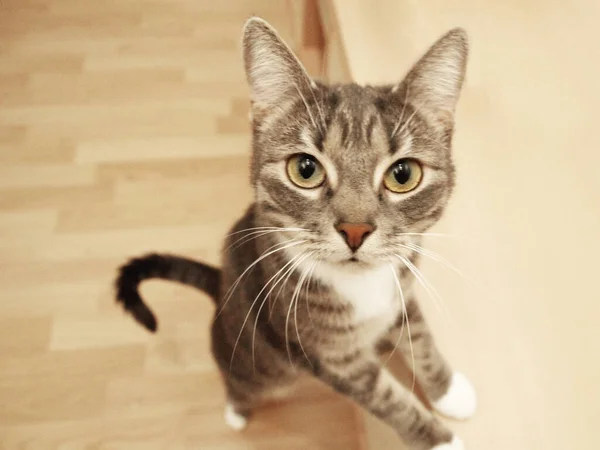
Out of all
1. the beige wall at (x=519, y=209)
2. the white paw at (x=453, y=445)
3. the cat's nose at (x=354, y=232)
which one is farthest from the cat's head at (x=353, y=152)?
the white paw at (x=453, y=445)

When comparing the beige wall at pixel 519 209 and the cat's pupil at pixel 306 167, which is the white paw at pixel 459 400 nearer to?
the beige wall at pixel 519 209

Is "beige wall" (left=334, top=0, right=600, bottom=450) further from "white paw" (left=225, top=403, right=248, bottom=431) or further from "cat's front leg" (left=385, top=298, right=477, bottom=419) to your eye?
"white paw" (left=225, top=403, right=248, bottom=431)

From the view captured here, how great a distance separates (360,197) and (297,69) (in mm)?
204

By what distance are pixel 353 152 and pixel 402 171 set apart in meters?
0.08

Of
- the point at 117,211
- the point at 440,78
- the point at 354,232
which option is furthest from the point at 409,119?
the point at 117,211

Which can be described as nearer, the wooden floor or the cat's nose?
the cat's nose

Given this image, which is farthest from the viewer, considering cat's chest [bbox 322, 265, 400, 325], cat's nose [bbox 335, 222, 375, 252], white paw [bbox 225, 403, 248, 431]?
white paw [bbox 225, 403, 248, 431]

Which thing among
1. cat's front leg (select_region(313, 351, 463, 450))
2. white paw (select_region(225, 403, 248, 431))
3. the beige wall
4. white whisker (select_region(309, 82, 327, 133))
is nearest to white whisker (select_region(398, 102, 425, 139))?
white whisker (select_region(309, 82, 327, 133))

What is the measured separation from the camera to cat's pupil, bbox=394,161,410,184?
691 mm

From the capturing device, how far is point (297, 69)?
701mm

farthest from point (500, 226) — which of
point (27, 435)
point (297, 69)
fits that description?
point (27, 435)

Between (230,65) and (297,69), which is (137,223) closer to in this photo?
(230,65)

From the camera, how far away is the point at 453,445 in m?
0.75

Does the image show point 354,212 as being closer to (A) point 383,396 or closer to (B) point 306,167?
(B) point 306,167
